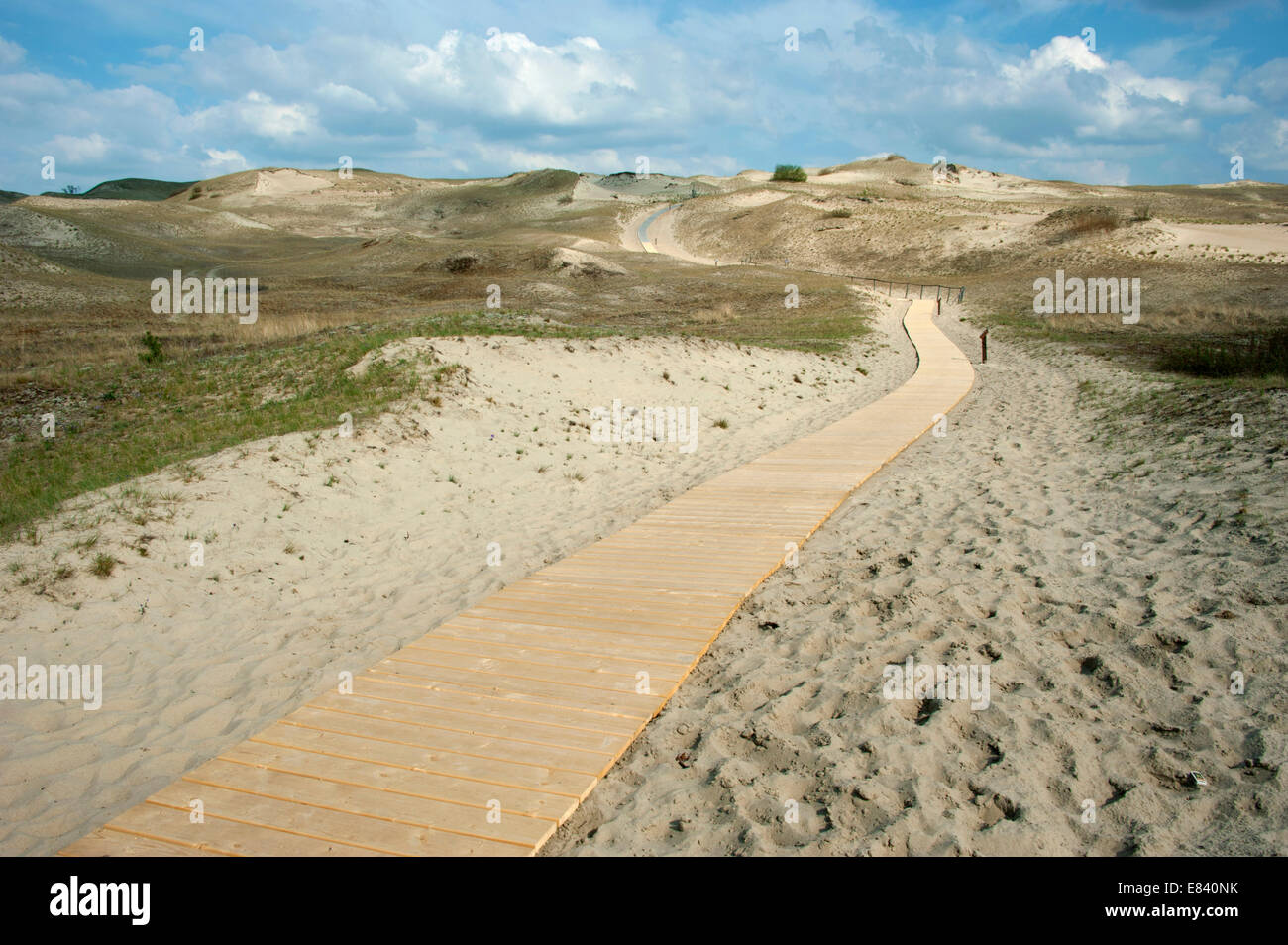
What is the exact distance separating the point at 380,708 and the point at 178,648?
2742 millimetres

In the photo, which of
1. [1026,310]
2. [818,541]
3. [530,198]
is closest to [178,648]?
[818,541]

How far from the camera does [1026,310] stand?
3319 cm

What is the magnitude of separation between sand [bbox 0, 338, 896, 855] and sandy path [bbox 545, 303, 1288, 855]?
10.0 feet

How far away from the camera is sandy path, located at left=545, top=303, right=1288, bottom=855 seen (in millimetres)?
3611

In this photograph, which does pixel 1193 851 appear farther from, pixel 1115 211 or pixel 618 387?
pixel 1115 211

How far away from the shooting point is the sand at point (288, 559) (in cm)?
507

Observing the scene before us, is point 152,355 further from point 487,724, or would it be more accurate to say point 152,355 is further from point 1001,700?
point 1001,700

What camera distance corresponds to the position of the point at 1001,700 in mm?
4637

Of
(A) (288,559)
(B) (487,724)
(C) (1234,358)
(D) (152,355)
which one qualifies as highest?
(D) (152,355)

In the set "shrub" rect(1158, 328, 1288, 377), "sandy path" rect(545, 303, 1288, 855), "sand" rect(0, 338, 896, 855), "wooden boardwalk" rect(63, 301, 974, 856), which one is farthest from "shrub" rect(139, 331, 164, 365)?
"shrub" rect(1158, 328, 1288, 377)

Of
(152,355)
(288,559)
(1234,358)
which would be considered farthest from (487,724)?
(1234,358)

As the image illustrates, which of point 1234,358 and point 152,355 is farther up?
point 152,355

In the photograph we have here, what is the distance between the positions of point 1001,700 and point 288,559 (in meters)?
6.90

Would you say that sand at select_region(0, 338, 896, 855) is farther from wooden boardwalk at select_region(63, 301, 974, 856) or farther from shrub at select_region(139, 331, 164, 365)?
shrub at select_region(139, 331, 164, 365)
